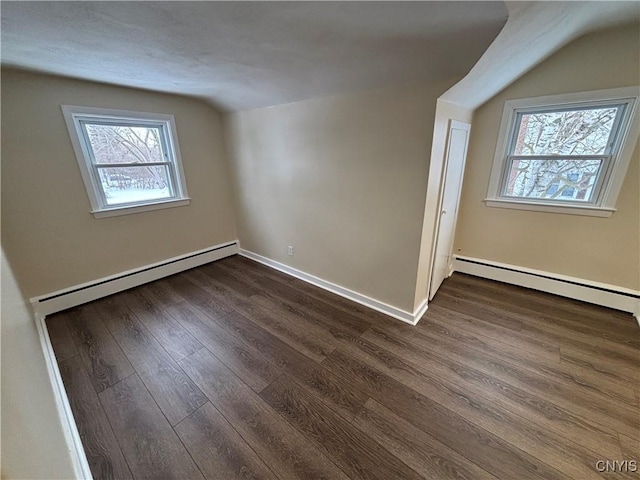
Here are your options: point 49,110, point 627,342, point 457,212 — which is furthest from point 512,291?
point 49,110

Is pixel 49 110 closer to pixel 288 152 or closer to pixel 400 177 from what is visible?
pixel 288 152

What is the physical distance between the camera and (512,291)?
2801mm

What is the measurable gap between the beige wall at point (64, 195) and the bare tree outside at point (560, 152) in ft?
12.1

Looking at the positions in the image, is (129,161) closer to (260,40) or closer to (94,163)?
(94,163)

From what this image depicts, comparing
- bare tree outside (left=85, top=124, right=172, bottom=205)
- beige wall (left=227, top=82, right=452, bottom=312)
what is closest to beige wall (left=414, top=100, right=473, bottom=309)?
beige wall (left=227, top=82, right=452, bottom=312)

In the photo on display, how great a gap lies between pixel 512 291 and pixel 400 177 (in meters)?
2.01

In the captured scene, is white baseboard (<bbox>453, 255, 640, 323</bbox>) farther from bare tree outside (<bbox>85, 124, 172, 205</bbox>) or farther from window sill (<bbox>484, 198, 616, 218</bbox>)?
bare tree outside (<bbox>85, 124, 172, 205</bbox>)

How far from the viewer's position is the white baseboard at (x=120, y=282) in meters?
2.48

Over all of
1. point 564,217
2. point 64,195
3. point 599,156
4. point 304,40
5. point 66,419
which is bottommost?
point 66,419

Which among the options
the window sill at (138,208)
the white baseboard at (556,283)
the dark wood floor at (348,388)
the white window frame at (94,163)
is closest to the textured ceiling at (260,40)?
the white window frame at (94,163)

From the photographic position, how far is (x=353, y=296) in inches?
106

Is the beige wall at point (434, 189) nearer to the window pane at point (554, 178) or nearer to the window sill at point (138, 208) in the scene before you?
the window pane at point (554, 178)

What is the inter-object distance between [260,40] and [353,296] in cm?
229

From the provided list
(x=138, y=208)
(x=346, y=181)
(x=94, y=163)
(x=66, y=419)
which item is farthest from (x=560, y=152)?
(x=94, y=163)
